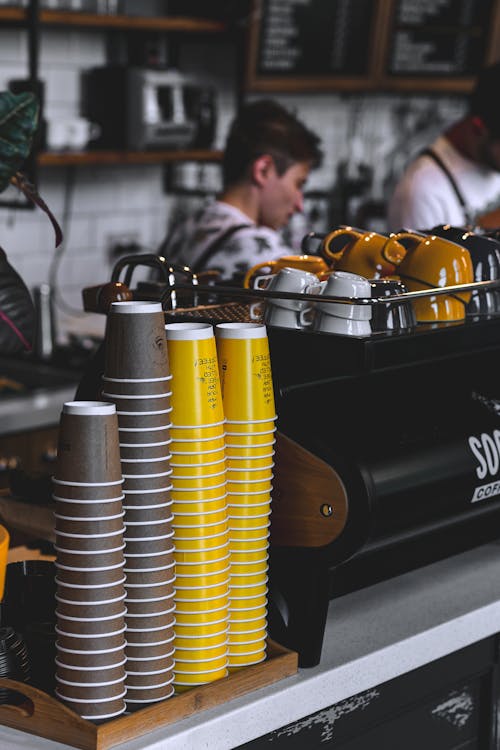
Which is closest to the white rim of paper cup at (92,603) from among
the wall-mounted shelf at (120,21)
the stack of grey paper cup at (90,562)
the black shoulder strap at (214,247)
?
the stack of grey paper cup at (90,562)

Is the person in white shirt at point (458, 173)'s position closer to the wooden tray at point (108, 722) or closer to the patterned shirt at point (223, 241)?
the patterned shirt at point (223, 241)

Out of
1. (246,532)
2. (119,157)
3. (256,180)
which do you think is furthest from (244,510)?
(119,157)

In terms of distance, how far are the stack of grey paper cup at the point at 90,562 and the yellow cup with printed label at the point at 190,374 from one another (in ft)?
0.34

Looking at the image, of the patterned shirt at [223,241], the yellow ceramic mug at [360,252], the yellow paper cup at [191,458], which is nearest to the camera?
the yellow paper cup at [191,458]

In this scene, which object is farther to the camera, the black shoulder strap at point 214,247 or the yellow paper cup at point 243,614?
the black shoulder strap at point 214,247

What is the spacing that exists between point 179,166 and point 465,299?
10.4 ft

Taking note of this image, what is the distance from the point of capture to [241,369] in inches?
54.7

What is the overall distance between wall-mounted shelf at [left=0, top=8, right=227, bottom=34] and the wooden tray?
2822mm

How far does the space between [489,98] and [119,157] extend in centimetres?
129

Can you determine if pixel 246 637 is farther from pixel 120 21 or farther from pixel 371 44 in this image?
pixel 371 44

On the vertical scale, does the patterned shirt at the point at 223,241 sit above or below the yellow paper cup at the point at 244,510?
below

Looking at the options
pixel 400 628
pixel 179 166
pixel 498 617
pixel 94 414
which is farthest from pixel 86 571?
pixel 179 166

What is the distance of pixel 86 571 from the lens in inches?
48.9

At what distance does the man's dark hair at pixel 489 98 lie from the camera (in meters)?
3.59
